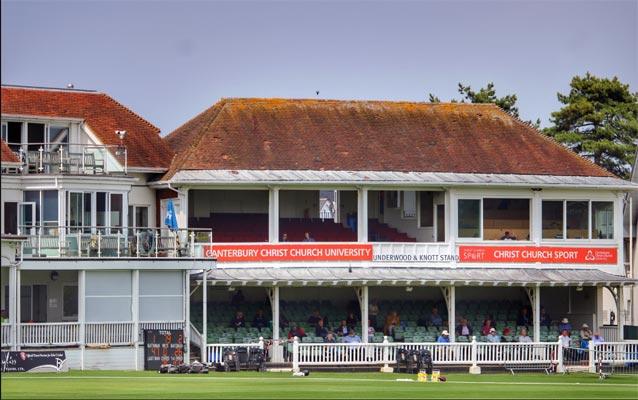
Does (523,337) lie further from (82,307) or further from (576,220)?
(82,307)

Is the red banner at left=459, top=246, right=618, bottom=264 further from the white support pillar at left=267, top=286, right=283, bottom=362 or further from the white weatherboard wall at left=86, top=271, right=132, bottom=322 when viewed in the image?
the white weatherboard wall at left=86, top=271, right=132, bottom=322

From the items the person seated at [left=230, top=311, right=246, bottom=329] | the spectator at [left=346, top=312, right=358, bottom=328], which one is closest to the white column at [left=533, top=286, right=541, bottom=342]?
the spectator at [left=346, top=312, right=358, bottom=328]

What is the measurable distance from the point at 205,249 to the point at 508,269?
405 inches

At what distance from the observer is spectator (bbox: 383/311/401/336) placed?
46.6m

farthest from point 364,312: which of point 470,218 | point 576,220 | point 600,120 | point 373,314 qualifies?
point 600,120

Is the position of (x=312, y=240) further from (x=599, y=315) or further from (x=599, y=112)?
(x=599, y=112)

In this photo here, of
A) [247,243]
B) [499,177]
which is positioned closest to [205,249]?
[247,243]

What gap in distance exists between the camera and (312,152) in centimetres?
4900

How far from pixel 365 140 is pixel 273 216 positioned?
18.0ft

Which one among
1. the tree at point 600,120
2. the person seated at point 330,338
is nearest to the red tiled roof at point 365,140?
the person seated at point 330,338

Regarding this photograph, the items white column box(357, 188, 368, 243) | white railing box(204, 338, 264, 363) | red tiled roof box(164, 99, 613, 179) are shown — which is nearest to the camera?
white railing box(204, 338, 264, 363)

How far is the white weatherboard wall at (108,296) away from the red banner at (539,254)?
1170 centimetres

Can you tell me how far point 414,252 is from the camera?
4791 centimetres

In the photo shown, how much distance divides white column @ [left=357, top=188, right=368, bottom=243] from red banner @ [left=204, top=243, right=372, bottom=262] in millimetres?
332
